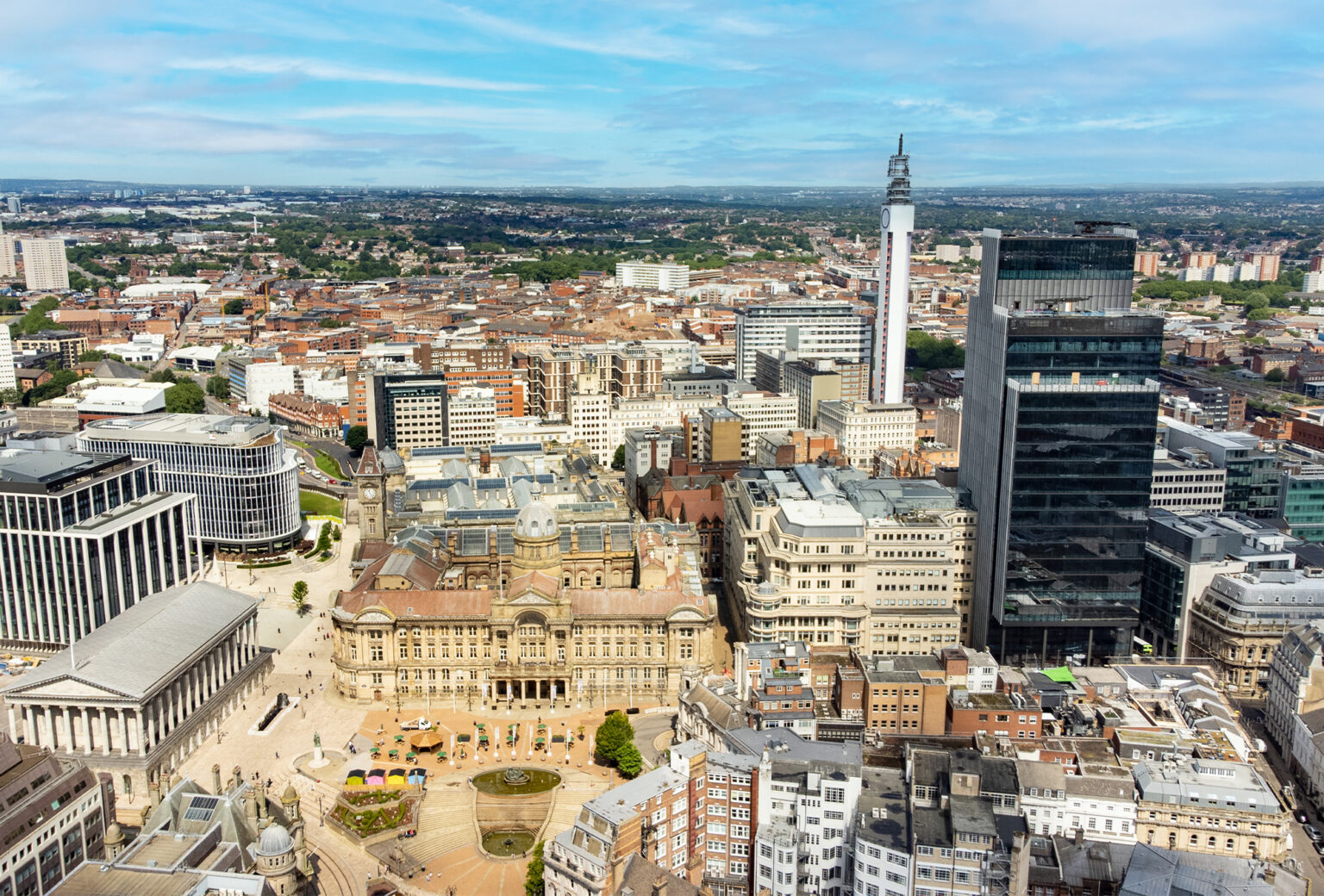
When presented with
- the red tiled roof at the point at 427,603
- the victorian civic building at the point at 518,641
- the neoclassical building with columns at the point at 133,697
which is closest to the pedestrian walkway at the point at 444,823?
the victorian civic building at the point at 518,641

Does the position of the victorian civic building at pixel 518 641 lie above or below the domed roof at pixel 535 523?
below

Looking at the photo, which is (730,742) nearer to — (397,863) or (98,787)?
(397,863)

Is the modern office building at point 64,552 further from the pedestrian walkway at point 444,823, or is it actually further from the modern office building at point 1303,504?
the modern office building at point 1303,504


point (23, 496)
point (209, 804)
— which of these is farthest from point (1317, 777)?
point (23, 496)

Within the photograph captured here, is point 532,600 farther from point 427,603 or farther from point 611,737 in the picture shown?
point 611,737

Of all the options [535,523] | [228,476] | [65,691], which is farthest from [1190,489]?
[228,476]

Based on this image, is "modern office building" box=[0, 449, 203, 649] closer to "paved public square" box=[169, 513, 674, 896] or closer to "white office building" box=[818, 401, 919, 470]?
"paved public square" box=[169, 513, 674, 896]
